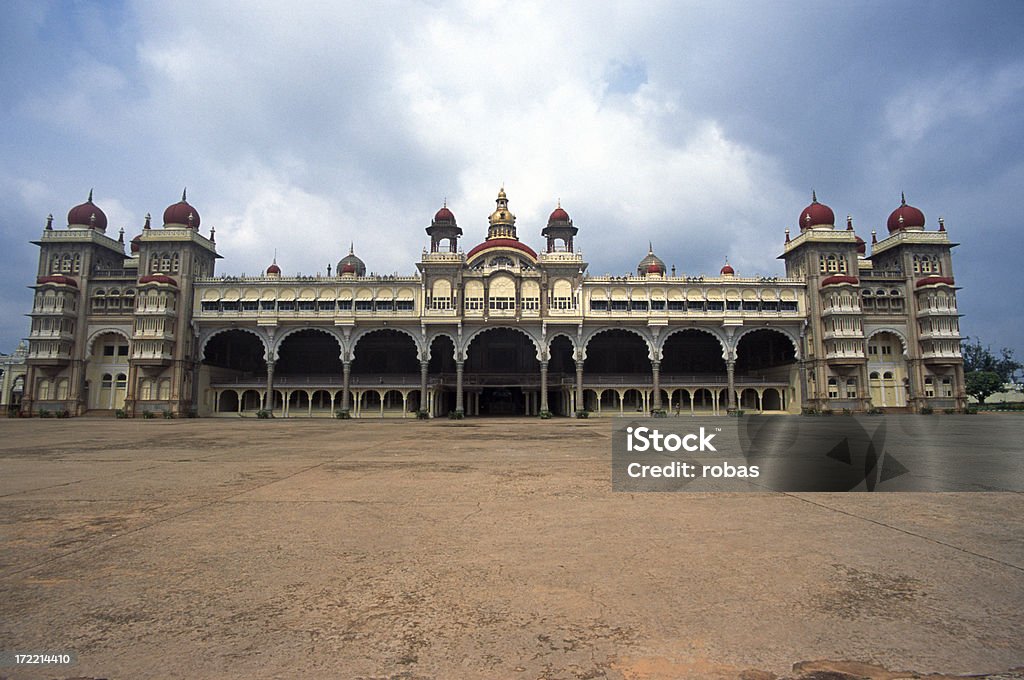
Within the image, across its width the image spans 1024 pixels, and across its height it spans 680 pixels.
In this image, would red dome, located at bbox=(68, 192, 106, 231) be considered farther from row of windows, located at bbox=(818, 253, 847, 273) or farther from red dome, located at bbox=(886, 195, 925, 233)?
red dome, located at bbox=(886, 195, 925, 233)

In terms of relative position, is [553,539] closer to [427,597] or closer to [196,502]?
[427,597]

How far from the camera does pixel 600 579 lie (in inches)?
152

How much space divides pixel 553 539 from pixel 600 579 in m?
1.17

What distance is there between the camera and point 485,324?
45.2 metres

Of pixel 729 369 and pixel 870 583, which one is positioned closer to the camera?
pixel 870 583

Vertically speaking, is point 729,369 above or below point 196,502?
above

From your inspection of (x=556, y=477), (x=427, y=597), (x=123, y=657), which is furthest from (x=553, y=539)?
(x=556, y=477)

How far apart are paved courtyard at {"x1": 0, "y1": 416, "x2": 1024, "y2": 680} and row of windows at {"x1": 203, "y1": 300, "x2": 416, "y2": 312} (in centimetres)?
3991

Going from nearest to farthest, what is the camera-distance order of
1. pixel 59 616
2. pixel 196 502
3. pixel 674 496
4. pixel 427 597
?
1. pixel 59 616
2. pixel 427 597
3. pixel 196 502
4. pixel 674 496

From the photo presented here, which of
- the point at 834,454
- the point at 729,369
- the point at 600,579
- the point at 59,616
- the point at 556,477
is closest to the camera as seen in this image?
the point at 59,616

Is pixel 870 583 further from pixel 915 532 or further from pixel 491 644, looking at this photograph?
pixel 491 644

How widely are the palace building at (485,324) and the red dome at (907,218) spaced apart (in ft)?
1.07

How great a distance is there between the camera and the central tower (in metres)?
51.5

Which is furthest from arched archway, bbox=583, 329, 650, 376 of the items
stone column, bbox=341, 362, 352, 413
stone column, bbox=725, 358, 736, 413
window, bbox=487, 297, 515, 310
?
stone column, bbox=341, 362, 352, 413
